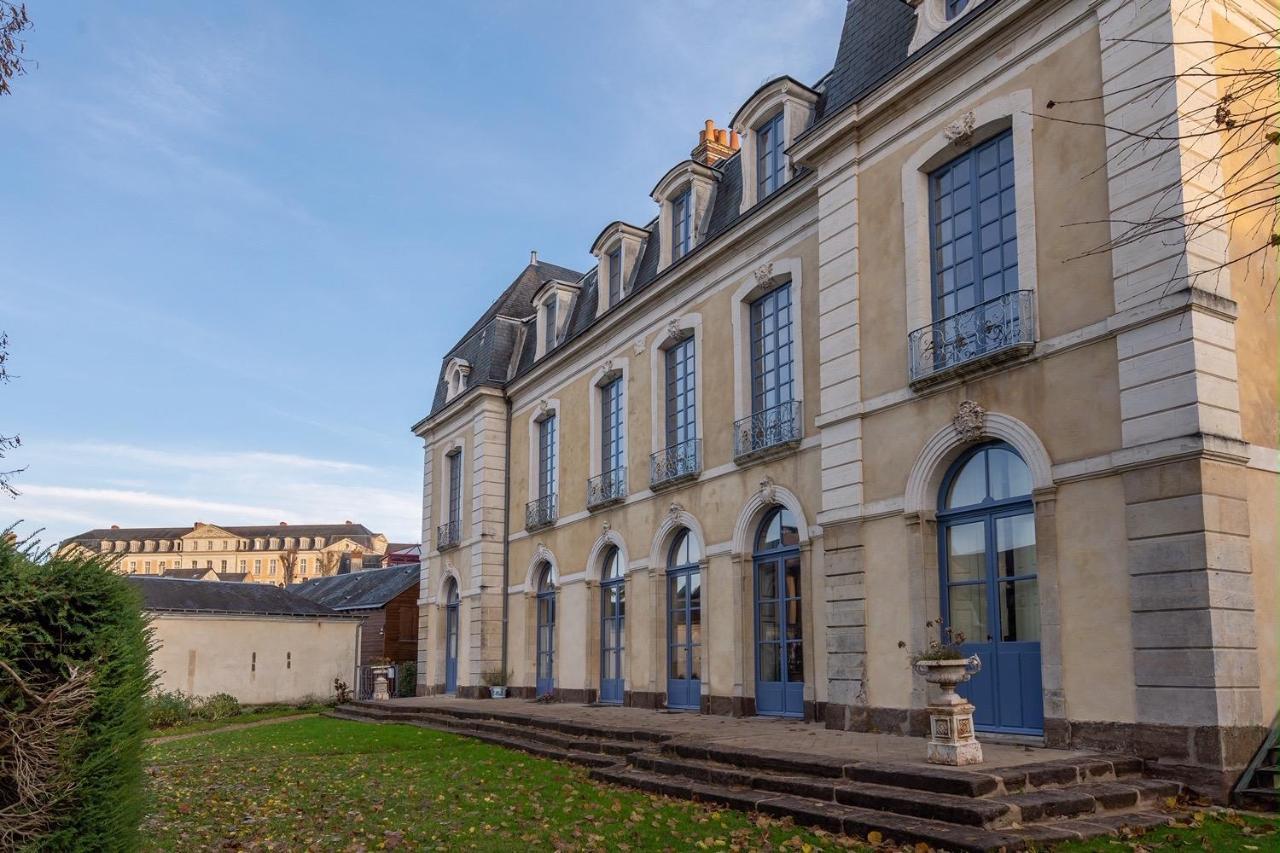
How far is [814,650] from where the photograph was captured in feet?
41.6

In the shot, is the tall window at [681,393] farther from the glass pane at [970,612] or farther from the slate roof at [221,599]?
the slate roof at [221,599]

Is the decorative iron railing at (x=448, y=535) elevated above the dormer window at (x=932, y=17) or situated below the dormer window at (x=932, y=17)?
below

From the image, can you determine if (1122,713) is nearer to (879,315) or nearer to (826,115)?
(879,315)

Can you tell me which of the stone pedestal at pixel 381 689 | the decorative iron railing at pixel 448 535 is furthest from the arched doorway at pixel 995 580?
the stone pedestal at pixel 381 689

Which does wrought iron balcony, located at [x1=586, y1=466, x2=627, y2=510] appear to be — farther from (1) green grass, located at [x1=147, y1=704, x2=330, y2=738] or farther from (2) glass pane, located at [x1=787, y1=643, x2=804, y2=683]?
(1) green grass, located at [x1=147, y1=704, x2=330, y2=738]

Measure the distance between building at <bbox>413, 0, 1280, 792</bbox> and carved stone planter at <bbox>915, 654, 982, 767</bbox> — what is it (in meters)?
1.23

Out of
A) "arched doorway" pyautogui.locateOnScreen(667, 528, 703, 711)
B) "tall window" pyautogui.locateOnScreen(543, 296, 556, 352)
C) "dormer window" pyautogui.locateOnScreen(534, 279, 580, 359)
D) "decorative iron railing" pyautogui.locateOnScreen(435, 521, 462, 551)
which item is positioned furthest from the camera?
"decorative iron railing" pyautogui.locateOnScreen(435, 521, 462, 551)

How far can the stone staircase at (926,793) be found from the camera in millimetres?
6785

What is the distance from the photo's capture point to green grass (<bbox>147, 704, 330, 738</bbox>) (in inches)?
806

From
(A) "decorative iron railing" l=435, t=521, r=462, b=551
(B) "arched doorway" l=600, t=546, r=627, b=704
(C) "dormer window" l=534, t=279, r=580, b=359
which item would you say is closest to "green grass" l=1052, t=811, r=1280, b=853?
(B) "arched doorway" l=600, t=546, r=627, b=704

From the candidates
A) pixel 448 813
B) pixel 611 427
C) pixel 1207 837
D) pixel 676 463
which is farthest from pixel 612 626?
pixel 1207 837

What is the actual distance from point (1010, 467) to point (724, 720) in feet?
17.8

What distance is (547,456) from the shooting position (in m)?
21.2

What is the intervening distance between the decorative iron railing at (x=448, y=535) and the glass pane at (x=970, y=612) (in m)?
14.9
